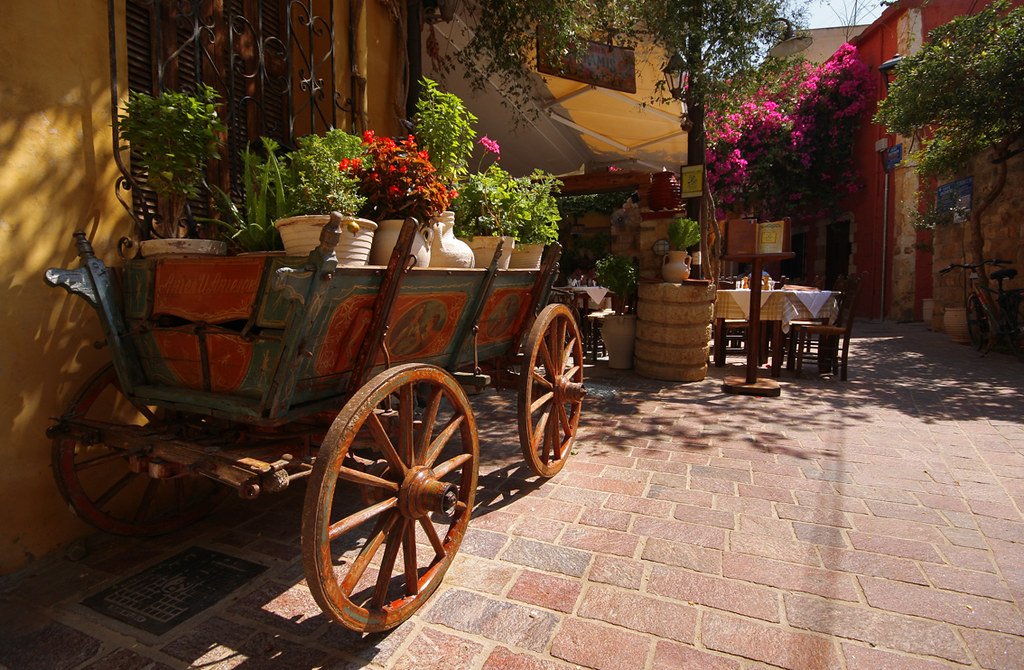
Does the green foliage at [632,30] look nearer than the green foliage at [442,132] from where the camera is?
No

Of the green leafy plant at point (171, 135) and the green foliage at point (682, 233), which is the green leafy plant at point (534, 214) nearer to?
the green leafy plant at point (171, 135)

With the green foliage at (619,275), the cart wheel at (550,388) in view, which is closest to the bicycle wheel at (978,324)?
the green foliage at (619,275)

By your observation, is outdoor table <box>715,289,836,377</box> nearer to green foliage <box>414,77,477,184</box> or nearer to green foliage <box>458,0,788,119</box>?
green foliage <box>458,0,788,119</box>

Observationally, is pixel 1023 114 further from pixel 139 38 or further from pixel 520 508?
pixel 139 38

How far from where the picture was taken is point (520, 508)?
2.67 metres

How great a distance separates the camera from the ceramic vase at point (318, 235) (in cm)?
171

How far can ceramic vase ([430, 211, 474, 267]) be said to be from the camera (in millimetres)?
2277

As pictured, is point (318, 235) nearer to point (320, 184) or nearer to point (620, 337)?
point (320, 184)

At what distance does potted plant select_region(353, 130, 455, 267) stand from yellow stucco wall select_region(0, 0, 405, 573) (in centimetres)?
122

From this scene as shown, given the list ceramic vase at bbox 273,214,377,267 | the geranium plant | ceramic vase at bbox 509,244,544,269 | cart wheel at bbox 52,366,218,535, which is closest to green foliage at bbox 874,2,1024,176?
ceramic vase at bbox 509,244,544,269

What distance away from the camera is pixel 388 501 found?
66.5 inches

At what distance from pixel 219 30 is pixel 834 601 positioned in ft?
14.1

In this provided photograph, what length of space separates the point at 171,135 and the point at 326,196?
716 millimetres

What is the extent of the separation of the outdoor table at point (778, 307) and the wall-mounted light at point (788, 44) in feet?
9.12
